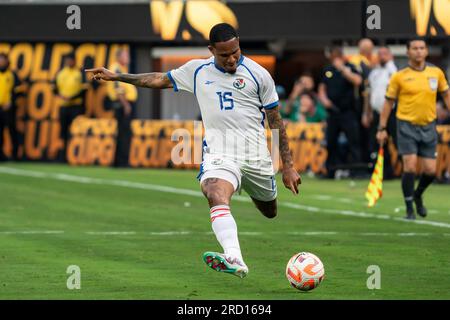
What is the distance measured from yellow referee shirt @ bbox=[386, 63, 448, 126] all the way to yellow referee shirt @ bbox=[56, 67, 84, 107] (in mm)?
13948

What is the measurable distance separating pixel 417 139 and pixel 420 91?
2.08 feet

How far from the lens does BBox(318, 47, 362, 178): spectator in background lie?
2581cm

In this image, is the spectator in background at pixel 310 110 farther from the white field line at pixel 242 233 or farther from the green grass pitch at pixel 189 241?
the white field line at pixel 242 233

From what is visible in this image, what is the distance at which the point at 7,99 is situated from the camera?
31.5 metres

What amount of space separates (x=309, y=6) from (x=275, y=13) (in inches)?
37.5

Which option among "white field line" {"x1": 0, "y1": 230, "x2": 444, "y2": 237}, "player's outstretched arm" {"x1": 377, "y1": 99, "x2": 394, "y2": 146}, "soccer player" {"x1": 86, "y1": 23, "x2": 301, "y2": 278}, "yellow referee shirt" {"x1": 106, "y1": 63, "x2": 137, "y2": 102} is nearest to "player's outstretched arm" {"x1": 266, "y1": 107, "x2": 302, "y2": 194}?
"soccer player" {"x1": 86, "y1": 23, "x2": 301, "y2": 278}

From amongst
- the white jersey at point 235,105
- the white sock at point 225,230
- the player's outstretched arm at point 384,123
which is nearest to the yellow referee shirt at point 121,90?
the player's outstretched arm at point 384,123

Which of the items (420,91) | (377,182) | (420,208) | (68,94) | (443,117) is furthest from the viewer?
(68,94)

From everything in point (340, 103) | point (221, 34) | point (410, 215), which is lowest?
point (410, 215)

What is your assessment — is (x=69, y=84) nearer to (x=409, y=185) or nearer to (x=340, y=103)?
(x=340, y=103)

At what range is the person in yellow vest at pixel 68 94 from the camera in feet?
103

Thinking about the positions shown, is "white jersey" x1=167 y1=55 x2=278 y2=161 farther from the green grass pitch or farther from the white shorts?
the green grass pitch

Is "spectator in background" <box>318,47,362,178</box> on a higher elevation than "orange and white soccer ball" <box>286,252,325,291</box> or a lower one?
higher

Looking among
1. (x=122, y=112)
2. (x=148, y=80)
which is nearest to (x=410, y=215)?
(x=148, y=80)
